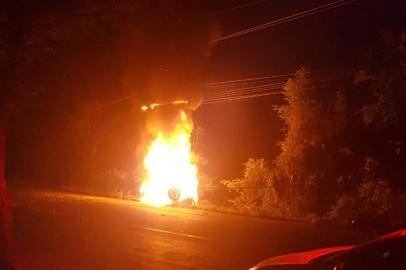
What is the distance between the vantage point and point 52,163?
135 ft

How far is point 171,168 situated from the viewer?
98.3 feet

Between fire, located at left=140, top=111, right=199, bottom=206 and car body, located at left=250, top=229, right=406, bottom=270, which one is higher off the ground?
fire, located at left=140, top=111, right=199, bottom=206

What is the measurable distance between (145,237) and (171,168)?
14228 millimetres

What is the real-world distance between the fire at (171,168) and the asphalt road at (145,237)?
151 inches

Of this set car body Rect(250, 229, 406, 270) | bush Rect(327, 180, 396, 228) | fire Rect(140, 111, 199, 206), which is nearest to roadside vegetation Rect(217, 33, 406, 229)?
bush Rect(327, 180, 396, 228)

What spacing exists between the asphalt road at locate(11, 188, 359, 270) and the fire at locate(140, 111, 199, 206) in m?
3.84

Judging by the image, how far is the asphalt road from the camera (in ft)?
41.0

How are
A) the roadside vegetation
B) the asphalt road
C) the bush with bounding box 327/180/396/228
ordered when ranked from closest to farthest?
the asphalt road, the bush with bounding box 327/180/396/228, the roadside vegetation

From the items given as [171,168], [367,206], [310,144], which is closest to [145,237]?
[367,206]

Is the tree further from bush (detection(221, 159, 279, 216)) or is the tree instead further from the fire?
the fire

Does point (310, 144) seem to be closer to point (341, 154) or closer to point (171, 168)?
point (341, 154)

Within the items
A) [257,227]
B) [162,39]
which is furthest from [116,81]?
[257,227]

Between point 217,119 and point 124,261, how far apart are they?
3163cm

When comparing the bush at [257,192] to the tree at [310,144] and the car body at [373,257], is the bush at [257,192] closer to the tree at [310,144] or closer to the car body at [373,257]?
the tree at [310,144]
